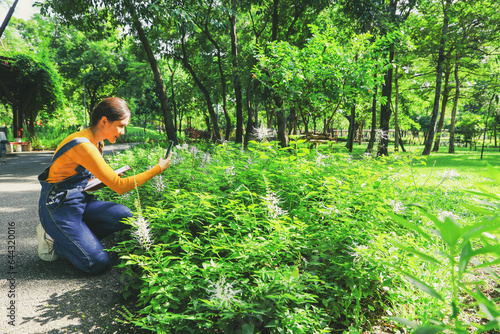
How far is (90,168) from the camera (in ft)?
9.23

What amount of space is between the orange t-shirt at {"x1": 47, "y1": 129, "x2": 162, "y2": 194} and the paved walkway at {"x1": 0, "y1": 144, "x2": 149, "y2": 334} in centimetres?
94

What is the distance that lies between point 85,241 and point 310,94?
17.1 feet

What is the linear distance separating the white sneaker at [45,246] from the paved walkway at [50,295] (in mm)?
73

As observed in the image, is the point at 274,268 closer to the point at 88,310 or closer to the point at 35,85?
the point at 88,310

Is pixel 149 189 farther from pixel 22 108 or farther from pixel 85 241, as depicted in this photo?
pixel 22 108

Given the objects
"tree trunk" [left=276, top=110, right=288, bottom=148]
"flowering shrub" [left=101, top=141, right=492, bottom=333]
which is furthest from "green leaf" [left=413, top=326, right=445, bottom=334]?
"tree trunk" [left=276, top=110, right=288, bottom=148]

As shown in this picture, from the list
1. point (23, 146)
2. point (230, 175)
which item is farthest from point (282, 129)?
point (23, 146)

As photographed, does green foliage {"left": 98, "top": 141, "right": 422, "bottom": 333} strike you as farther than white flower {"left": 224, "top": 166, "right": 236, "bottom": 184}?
No

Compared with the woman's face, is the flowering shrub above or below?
below

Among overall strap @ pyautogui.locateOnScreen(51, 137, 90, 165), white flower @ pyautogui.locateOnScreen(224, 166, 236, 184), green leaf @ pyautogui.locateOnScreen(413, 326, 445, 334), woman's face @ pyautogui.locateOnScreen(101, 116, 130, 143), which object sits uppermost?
woman's face @ pyautogui.locateOnScreen(101, 116, 130, 143)

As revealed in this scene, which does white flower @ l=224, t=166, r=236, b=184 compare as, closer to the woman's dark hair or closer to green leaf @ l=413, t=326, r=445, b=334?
the woman's dark hair

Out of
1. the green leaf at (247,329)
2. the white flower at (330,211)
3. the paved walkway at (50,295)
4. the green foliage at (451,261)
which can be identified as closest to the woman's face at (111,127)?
the paved walkway at (50,295)

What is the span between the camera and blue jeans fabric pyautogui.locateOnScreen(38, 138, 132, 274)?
281cm

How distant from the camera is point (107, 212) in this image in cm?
314
